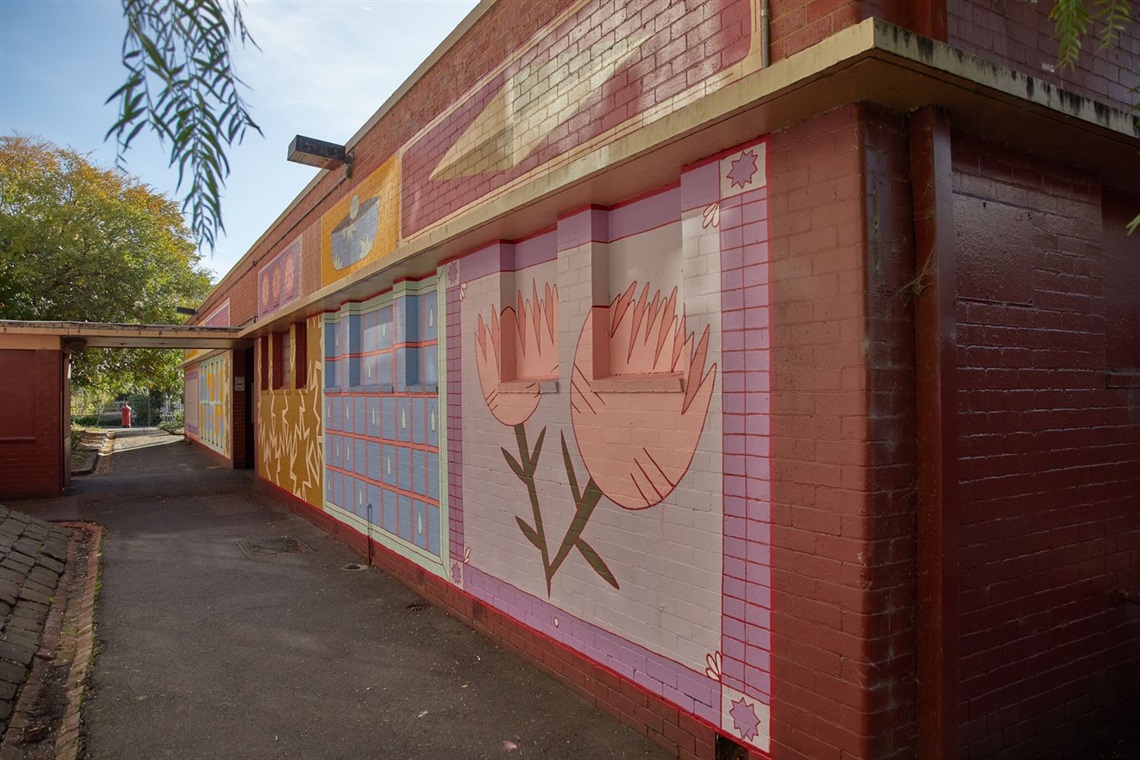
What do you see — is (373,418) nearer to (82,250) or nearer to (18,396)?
(18,396)

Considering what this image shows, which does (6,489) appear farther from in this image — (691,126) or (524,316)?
(691,126)

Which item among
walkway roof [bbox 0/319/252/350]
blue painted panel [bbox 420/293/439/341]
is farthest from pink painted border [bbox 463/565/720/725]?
walkway roof [bbox 0/319/252/350]

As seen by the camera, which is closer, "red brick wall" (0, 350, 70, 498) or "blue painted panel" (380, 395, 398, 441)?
"blue painted panel" (380, 395, 398, 441)

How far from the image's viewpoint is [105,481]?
14758 mm

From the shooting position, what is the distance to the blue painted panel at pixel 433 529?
6148 millimetres

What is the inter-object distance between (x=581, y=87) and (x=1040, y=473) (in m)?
3.31

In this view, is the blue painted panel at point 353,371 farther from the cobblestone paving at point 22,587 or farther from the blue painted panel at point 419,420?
the cobblestone paving at point 22,587

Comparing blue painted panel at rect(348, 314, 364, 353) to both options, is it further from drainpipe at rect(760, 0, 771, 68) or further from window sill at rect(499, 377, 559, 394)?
drainpipe at rect(760, 0, 771, 68)

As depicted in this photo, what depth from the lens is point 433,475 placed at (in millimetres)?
6234

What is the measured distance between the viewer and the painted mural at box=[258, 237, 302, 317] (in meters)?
10.5

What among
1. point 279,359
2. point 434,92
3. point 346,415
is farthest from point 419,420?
point 279,359

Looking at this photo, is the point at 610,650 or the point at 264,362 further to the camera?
the point at 264,362

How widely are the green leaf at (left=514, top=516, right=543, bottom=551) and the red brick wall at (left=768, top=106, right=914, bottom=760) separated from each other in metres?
2.09

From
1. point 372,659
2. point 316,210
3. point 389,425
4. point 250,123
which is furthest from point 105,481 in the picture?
point 250,123
